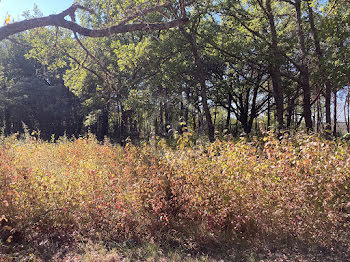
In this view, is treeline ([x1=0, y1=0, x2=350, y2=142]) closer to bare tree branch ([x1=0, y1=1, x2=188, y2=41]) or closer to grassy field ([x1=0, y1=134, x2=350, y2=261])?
bare tree branch ([x1=0, y1=1, x2=188, y2=41])

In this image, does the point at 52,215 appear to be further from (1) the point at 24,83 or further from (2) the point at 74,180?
(1) the point at 24,83

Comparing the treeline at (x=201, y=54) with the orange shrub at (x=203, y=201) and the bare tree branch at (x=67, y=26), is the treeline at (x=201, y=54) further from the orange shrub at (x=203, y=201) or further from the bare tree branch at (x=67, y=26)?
the orange shrub at (x=203, y=201)

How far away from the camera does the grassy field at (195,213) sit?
2926 mm

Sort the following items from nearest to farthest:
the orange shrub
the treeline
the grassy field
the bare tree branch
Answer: the grassy field
the orange shrub
the bare tree branch
the treeline

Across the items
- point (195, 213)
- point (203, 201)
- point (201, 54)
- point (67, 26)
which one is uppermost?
point (201, 54)

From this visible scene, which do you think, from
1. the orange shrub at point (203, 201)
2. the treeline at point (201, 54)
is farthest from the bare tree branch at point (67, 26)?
the orange shrub at point (203, 201)

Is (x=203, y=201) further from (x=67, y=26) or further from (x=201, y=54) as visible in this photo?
(x=201, y=54)

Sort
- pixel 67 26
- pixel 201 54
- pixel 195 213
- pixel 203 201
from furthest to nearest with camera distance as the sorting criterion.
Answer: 1. pixel 201 54
2. pixel 67 26
3. pixel 195 213
4. pixel 203 201

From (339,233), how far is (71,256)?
11.7ft

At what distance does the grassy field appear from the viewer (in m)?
2.93

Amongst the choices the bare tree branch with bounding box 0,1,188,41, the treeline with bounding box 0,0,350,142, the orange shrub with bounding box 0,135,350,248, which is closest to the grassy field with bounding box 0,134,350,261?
the orange shrub with bounding box 0,135,350,248

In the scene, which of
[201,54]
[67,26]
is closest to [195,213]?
[67,26]

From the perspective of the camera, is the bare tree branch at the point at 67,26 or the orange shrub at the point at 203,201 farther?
the bare tree branch at the point at 67,26

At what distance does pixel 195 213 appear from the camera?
128 inches
